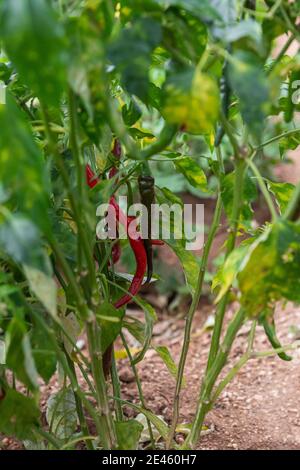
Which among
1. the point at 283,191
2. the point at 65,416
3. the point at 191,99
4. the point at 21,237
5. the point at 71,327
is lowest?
the point at 65,416

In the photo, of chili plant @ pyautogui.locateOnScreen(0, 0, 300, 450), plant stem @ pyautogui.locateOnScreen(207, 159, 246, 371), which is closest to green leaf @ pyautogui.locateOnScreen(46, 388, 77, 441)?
chili plant @ pyautogui.locateOnScreen(0, 0, 300, 450)

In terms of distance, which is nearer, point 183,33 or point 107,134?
point 183,33

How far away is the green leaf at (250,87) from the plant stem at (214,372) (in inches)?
10.4

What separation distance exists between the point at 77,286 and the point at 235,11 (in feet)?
1.20

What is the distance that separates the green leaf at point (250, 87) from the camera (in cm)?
70

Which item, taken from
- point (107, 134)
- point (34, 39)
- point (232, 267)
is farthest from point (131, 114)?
point (34, 39)

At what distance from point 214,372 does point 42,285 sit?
0.28 meters

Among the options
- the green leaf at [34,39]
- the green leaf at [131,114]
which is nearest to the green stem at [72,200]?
the green leaf at [34,39]

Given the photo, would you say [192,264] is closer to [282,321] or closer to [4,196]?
[4,196]

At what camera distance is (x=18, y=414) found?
0.94 m

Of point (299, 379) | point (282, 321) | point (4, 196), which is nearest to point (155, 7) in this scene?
point (4, 196)

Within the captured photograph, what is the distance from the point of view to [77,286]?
860mm

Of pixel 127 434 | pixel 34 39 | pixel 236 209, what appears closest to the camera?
pixel 34 39

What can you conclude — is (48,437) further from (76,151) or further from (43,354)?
(76,151)
